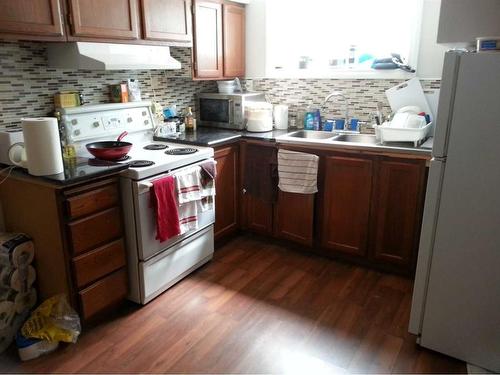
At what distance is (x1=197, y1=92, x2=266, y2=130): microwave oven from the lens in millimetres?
3291

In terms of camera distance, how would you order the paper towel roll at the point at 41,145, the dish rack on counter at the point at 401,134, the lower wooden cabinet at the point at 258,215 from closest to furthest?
the paper towel roll at the point at 41,145 < the dish rack on counter at the point at 401,134 < the lower wooden cabinet at the point at 258,215

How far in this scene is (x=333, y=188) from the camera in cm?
277

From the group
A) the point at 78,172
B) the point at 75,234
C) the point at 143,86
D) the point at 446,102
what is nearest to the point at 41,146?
the point at 78,172

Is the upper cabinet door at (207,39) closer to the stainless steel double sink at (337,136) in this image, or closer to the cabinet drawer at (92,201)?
the stainless steel double sink at (337,136)

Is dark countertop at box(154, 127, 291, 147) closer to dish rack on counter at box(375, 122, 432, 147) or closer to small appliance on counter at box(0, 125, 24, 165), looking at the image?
dish rack on counter at box(375, 122, 432, 147)

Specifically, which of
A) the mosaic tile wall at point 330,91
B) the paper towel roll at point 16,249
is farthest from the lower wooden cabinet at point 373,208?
the paper towel roll at point 16,249

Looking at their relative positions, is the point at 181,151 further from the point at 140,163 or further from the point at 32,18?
the point at 32,18

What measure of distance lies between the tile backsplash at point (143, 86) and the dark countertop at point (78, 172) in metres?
0.42

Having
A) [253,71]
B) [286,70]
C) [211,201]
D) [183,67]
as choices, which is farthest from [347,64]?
[211,201]

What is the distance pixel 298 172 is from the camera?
111 inches

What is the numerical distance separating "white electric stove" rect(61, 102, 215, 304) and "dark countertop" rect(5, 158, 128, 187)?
0.05 metres

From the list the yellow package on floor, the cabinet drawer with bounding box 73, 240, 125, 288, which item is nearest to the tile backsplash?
the cabinet drawer with bounding box 73, 240, 125, 288

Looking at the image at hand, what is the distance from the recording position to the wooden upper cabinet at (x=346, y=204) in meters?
2.65

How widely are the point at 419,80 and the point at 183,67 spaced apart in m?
1.82
